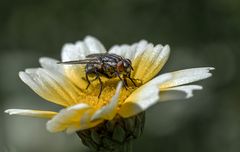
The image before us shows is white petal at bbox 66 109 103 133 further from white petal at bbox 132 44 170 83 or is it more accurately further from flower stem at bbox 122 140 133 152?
white petal at bbox 132 44 170 83

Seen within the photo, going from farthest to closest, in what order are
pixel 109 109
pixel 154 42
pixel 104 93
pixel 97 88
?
pixel 154 42, pixel 97 88, pixel 104 93, pixel 109 109

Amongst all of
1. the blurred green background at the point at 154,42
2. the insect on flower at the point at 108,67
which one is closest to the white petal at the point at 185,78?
the insect on flower at the point at 108,67

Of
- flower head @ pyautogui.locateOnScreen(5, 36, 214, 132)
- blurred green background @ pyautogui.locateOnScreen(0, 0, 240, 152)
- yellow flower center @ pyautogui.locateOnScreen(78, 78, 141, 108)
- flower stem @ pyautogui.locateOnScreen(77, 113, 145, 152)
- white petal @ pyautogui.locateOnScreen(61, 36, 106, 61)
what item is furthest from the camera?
blurred green background @ pyautogui.locateOnScreen(0, 0, 240, 152)

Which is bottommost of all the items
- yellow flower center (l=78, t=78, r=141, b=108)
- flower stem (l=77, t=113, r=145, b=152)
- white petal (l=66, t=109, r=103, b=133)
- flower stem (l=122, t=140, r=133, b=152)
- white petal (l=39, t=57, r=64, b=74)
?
flower stem (l=122, t=140, r=133, b=152)

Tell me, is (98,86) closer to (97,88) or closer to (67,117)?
(97,88)

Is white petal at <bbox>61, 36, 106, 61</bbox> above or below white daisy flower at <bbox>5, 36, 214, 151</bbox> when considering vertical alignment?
above

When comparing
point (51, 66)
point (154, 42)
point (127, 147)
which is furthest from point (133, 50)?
point (154, 42)

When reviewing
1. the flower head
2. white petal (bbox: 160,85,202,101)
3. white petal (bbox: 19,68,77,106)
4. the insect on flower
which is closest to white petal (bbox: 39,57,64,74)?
the flower head

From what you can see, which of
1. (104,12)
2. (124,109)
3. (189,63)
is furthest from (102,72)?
(104,12)
